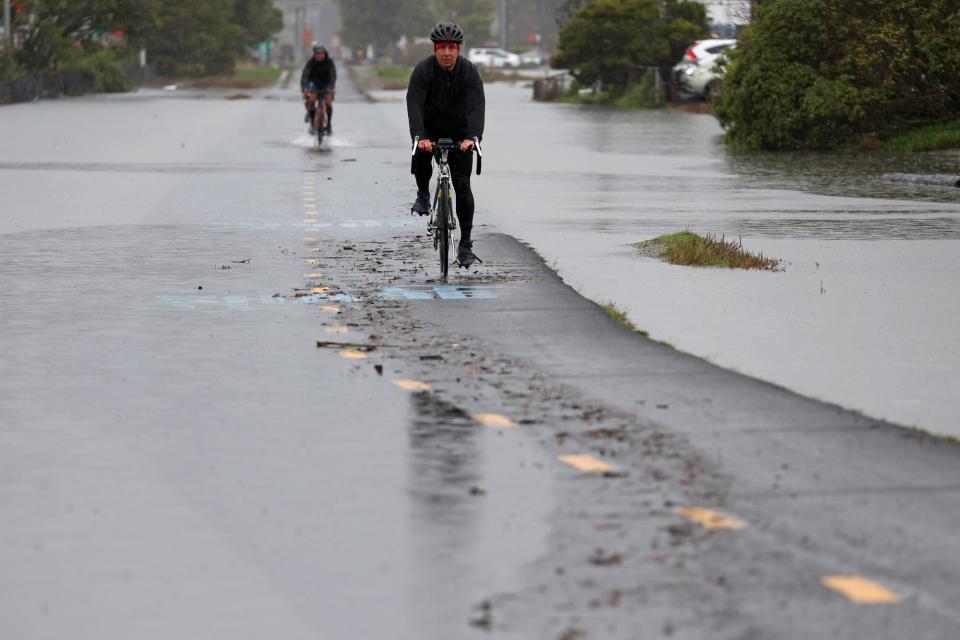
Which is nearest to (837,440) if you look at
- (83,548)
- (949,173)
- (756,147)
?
(83,548)

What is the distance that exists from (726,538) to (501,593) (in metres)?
0.94

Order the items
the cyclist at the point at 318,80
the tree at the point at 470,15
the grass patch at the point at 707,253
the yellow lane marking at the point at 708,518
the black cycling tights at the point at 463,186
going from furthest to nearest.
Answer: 1. the tree at the point at 470,15
2. the cyclist at the point at 318,80
3. the grass patch at the point at 707,253
4. the black cycling tights at the point at 463,186
5. the yellow lane marking at the point at 708,518

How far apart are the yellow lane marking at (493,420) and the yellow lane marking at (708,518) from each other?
1.79 meters

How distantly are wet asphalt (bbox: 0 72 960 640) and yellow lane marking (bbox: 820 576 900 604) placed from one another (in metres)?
0.03

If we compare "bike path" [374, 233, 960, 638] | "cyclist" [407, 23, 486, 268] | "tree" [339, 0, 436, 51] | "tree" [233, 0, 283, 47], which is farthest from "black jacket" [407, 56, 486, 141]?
"tree" [339, 0, 436, 51]

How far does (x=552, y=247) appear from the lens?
54.9ft

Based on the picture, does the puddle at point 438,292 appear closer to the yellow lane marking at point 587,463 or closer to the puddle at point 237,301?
the puddle at point 237,301

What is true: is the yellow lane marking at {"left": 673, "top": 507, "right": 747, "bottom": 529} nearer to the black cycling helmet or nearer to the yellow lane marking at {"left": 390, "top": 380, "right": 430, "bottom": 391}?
the yellow lane marking at {"left": 390, "top": 380, "right": 430, "bottom": 391}

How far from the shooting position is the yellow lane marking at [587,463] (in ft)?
25.0

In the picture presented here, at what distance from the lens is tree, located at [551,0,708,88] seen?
62906mm

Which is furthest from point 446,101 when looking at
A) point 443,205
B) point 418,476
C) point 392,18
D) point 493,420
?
point 392,18

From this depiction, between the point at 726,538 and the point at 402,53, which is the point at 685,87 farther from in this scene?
the point at 402,53

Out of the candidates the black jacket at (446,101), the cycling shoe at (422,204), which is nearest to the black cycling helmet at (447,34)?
the black jacket at (446,101)

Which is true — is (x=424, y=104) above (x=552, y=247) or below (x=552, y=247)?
above
